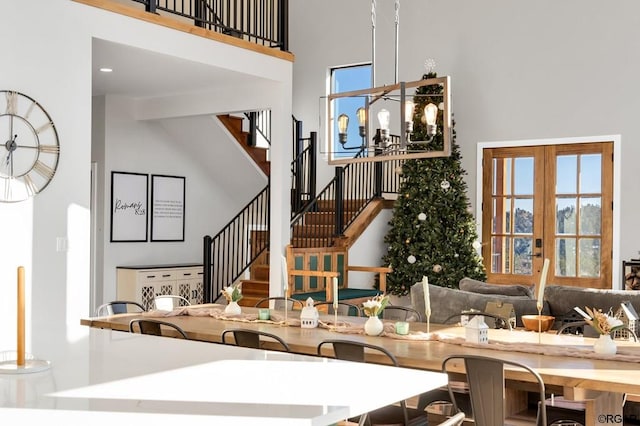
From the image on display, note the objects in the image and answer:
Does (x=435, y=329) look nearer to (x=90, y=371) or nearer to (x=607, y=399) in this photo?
(x=607, y=399)

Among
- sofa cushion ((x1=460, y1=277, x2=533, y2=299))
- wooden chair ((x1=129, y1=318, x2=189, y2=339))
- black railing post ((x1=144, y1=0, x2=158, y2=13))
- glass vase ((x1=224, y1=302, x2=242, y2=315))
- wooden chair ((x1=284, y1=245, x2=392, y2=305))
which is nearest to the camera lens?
wooden chair ((x1=129, y1=318, x2=189, y2=339))

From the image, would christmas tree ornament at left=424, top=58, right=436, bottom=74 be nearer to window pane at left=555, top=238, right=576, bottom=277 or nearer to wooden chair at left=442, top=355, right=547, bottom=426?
window pane at left=555, top=238, right=576, bottom=277

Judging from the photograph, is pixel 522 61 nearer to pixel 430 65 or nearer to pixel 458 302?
pixel 430 65

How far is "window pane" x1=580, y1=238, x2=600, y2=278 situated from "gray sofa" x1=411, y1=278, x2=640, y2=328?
11.4 ft

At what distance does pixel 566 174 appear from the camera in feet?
33.9

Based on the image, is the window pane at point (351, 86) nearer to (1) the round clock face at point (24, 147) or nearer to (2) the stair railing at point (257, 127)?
(2) the stair railing at point (257, 127)

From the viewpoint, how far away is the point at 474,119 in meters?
11.1

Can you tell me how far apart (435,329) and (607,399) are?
148 cm

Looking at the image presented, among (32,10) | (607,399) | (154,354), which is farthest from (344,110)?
(154,354)

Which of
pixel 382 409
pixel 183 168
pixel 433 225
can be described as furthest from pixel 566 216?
pixel 382 409

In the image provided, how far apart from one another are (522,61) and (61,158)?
22.3 feet

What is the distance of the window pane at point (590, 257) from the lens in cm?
1005

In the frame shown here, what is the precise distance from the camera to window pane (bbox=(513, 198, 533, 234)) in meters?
10.6

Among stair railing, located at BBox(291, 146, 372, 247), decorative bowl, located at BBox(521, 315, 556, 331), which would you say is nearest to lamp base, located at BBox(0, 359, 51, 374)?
decorative bowl, located at BBox(521, 315, 556, 331)
